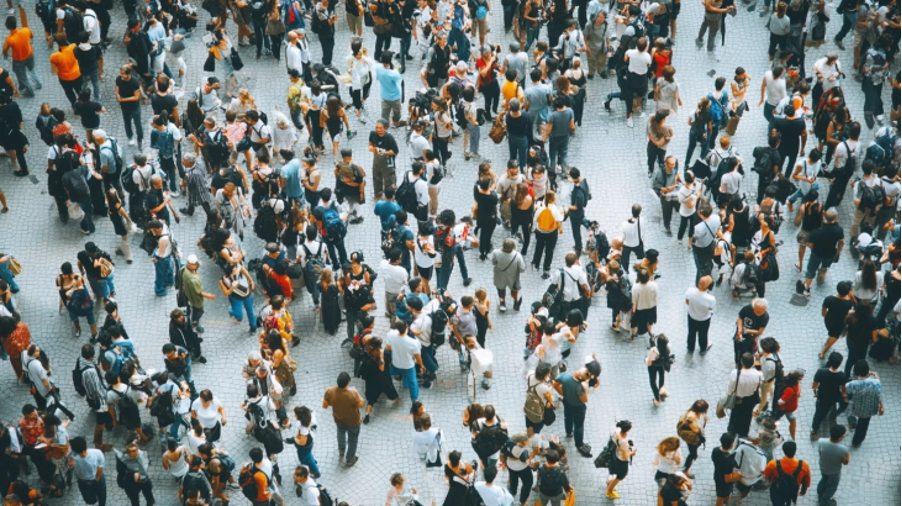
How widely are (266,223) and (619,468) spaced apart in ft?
20.7

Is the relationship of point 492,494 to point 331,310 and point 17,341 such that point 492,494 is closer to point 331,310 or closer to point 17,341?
point 331,310

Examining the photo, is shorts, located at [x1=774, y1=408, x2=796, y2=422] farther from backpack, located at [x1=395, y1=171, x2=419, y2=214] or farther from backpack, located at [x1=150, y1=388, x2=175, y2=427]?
backpack, located at [x1=150, y1=388, x2=175, y2=427]

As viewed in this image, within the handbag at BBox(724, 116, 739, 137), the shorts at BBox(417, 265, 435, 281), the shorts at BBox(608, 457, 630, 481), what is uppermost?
the handbag at BBox(724, 116, 739, 137)

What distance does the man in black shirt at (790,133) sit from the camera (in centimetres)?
1936

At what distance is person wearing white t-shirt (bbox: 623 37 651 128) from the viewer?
2066 cm

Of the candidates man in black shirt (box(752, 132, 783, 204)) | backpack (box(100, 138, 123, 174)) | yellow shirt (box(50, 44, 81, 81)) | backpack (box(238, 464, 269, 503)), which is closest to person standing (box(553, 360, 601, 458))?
backpack (box(238, 464, 269, 503))

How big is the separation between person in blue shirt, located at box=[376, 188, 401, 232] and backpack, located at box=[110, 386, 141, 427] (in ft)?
14.3

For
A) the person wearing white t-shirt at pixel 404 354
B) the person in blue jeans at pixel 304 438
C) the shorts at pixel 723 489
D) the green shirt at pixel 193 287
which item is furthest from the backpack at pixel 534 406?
the green shirt at pixel 193 287

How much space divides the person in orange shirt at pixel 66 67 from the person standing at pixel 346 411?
8078 mm

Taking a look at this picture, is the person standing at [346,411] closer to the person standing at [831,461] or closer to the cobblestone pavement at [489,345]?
the cobblestone pavement at [489,345]

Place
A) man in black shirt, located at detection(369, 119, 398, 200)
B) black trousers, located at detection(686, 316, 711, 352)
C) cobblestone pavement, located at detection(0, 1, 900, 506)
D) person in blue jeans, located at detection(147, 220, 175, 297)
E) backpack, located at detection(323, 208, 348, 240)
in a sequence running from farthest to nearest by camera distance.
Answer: man in black shirt, located at detection(369, 119, 398, 200), backpack, located at detection(323, 208, 348, 240), person in blue jeans, located at detection(147, 220, 175, 297), black trousers, located at detection(686, 316, 711, 352), cobblestone pavement, located at detection(0, 1, 900, 506)

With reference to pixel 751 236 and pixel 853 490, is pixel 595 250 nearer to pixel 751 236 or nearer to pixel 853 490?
pixel 751 236

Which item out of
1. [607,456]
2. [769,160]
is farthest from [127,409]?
[769,160]

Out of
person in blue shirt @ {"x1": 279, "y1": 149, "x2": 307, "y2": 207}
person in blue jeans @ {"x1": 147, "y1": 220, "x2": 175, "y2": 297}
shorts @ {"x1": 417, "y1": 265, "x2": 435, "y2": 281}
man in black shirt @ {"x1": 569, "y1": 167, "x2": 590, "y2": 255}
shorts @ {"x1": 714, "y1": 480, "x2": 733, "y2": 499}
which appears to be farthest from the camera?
person in blue shirt @ {"x1": 279, "y1": 149, "x2": 307, "y2": 207}
